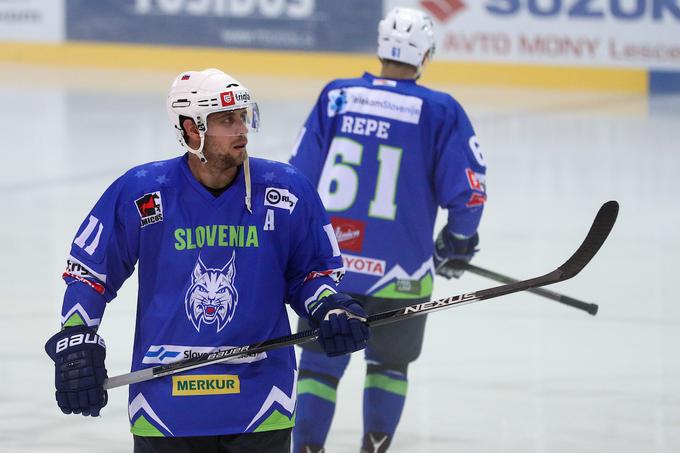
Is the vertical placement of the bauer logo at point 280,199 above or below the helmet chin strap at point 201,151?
below

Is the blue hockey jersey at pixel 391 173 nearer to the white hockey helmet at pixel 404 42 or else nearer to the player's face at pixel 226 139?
the white hockey helmet at pixel 404 42

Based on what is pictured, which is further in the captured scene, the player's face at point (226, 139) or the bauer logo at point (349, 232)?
the bauer logo at point (349, 232)

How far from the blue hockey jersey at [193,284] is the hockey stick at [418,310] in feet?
0.11

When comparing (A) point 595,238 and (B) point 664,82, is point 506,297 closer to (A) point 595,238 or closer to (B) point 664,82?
(A) point 595,238

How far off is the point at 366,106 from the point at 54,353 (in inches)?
69.2

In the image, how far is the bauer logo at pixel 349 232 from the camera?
4559 millimetres

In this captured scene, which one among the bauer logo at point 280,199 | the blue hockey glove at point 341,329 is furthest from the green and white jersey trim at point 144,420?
the bauer logo at point 280,199

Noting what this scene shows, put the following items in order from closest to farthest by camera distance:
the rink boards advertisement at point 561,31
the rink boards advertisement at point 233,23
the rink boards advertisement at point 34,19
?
1. the rink boards advertisement at point 561,31
2. the rink boards advertisement at point 233,23
3. the rink boards advertisement at point 34,19

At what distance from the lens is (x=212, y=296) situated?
10.0 feet

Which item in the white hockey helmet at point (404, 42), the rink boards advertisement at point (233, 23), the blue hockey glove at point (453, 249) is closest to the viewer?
the white hockey helmet at point (404, 42)

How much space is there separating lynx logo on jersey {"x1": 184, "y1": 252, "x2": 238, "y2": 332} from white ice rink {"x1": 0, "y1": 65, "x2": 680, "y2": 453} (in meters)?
1.85

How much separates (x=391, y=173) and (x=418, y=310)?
1.40m

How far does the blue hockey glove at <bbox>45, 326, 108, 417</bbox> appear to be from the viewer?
297cm

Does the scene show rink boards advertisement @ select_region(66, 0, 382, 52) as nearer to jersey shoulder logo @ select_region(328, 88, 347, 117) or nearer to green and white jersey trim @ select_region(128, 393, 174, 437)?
jersey shoulder logo @ select_region(328, 88, 347, 117)
